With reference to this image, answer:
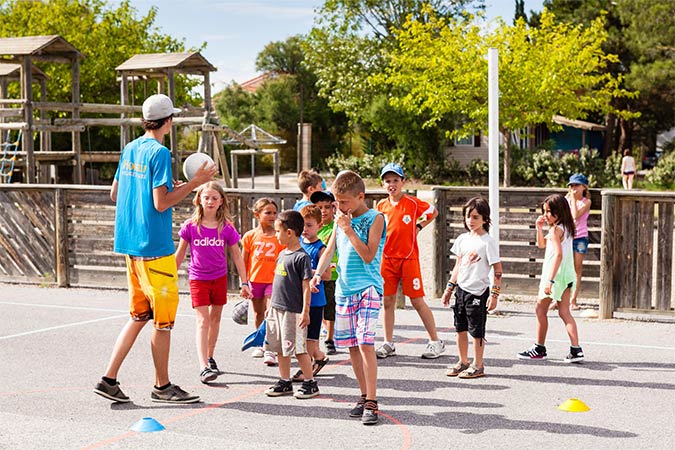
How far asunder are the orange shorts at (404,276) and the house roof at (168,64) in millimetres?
22170

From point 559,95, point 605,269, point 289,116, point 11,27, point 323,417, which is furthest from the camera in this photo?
point 289,116

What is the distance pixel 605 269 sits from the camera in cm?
1022

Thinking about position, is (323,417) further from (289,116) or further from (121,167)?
(289,116)

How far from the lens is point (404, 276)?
334 inches

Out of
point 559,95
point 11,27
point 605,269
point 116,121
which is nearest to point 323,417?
point 605,269

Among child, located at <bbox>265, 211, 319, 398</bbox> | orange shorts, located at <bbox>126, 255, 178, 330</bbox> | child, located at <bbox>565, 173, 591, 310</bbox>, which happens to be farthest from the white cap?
child, located at <bbox>565, 173, 591, 310</bbox>

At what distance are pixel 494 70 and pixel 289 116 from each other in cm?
5273

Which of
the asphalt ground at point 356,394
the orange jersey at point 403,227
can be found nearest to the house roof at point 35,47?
the asphalt ground at point 356,394

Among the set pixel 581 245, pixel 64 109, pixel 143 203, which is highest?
pixel 64 109

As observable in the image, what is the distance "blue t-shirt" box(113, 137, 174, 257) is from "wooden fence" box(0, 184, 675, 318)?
482 centimetres

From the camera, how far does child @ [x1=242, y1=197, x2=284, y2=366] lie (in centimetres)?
802

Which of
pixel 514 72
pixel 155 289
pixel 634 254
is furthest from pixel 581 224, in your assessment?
pixel 514 72

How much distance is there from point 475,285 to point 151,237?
259 cm

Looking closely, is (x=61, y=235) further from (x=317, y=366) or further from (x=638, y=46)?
(x=638, y=46)
